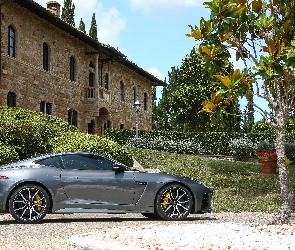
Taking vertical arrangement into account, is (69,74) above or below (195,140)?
above

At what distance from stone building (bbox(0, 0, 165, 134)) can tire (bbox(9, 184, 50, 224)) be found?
50.1 ft

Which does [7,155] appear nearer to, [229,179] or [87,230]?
[87,230]

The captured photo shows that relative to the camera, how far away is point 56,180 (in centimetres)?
1014

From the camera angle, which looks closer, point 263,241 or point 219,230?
point 263,241

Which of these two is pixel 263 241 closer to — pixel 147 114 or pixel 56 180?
pixel 56 180

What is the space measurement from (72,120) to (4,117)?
13742 mm

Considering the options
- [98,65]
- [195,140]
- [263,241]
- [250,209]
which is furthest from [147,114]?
[263,241]

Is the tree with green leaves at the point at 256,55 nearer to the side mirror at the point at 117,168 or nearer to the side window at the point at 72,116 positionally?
the side mirror at the point at 117,168

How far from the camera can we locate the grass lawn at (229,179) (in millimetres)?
14695

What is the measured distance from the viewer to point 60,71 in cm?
3075

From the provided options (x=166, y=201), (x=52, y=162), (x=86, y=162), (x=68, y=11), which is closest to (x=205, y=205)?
(x=166, y=201)

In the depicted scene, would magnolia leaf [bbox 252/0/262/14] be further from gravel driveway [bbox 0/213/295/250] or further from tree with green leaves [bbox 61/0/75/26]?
tree with green leaves [bbox 61/0/75/26]

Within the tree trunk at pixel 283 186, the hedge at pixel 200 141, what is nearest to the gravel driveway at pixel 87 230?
the tree trunk at pixel 283 186

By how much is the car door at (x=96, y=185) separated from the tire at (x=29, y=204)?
0.50 meters
